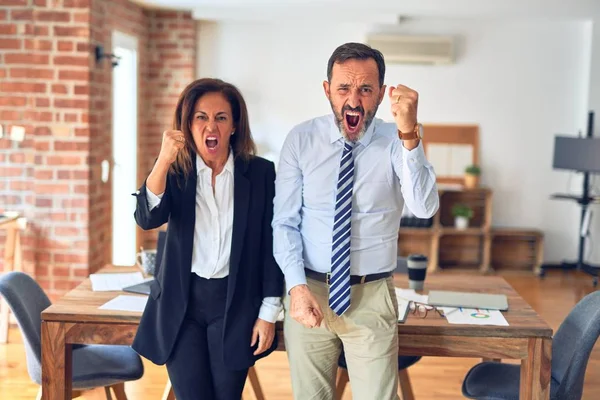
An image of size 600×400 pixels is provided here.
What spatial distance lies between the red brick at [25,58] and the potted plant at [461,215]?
4.02 m

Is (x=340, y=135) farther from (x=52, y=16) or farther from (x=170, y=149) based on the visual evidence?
(x=52, y=16)

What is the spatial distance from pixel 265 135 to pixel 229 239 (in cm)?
497

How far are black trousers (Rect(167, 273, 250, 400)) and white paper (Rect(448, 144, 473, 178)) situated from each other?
207 inches

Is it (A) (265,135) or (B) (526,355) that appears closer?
(B) (526,355)

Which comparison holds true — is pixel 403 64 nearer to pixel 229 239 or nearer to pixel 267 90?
pixel 267 90

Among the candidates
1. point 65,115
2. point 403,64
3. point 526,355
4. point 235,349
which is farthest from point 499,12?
point 235,349

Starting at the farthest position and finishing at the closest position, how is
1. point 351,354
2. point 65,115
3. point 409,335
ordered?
point 65,115 < point 409,335 < point 351,354

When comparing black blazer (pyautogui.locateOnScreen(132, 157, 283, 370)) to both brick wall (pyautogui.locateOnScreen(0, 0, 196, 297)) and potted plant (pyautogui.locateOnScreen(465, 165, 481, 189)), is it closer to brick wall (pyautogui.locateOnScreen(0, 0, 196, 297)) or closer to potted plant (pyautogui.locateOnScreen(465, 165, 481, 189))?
brick wall (pyautogui.locateOnScreen(0, 0, 196, 297))

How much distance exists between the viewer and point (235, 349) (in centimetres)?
220

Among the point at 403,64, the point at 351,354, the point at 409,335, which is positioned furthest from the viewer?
the point at 403,64

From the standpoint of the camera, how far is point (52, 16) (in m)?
4.44

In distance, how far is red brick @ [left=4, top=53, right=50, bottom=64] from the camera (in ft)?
14.6

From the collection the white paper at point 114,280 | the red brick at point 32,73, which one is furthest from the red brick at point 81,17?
the white paper at point 114,280

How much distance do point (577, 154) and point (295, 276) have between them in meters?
5.16
